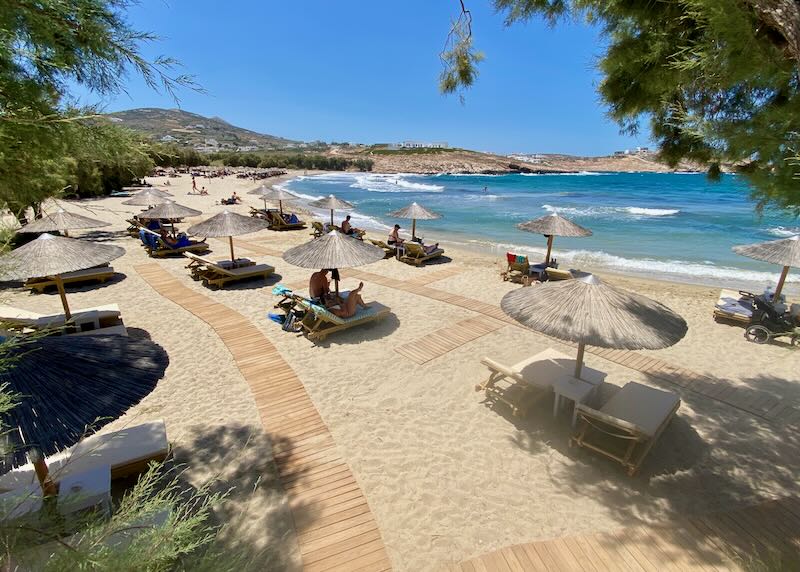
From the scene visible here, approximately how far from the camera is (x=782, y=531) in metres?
3.76

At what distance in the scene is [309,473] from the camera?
4410 millimetres

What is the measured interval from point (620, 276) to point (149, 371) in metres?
15.1

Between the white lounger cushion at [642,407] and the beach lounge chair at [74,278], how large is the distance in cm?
1249

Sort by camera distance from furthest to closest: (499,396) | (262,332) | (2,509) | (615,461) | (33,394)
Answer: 1. (262,332)
2. (499,396)
3. (615,461)
4. (33,394)
5. (2,509)

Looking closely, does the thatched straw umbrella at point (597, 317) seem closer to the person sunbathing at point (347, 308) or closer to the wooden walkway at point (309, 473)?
the wooden walkway at point (309, 473)

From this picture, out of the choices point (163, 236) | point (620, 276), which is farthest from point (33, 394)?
point (620, 276)

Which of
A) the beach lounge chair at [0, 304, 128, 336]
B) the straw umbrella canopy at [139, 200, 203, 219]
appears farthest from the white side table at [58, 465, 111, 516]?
the straw umbrella canopy at [139, 200, 203, 219]

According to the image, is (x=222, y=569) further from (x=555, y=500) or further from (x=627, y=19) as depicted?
(x=627, y=19)

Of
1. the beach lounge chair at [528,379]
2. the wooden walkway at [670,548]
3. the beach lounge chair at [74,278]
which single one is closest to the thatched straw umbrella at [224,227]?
the beach lounge chair at [74,278]

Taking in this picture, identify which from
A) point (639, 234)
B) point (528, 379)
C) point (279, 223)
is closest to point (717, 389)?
point (528, 379)

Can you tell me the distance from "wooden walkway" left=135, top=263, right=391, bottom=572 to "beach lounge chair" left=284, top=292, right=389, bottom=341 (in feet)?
2.88

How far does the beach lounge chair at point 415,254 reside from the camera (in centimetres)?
1367

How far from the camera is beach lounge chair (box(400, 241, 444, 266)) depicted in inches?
538

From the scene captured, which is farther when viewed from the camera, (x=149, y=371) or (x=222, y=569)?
(x=149, y=371)
